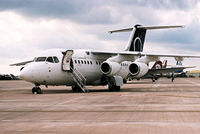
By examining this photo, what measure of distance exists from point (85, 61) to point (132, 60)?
466 centimetres

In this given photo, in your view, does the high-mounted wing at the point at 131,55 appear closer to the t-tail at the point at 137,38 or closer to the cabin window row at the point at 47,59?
the t-tail at the point at 137,38

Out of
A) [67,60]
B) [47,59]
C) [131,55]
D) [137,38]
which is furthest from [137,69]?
[47,59]

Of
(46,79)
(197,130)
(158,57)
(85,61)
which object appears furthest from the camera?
(158,57)

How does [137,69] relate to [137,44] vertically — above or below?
below

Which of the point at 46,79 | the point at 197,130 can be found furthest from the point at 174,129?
the point at 46,79

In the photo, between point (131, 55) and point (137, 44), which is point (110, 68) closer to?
point (131, 55)

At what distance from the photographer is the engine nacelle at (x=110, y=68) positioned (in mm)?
27625

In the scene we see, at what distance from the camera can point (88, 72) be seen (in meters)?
28.3

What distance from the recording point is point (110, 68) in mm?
27547

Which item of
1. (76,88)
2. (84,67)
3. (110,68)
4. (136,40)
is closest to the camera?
(110,68)

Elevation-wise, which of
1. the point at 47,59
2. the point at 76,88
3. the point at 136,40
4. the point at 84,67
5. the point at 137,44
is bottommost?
the point at 76,88

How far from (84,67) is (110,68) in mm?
2034

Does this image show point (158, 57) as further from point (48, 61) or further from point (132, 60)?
point (48, 61)

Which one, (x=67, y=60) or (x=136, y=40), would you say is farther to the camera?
(x=136, y=40)
